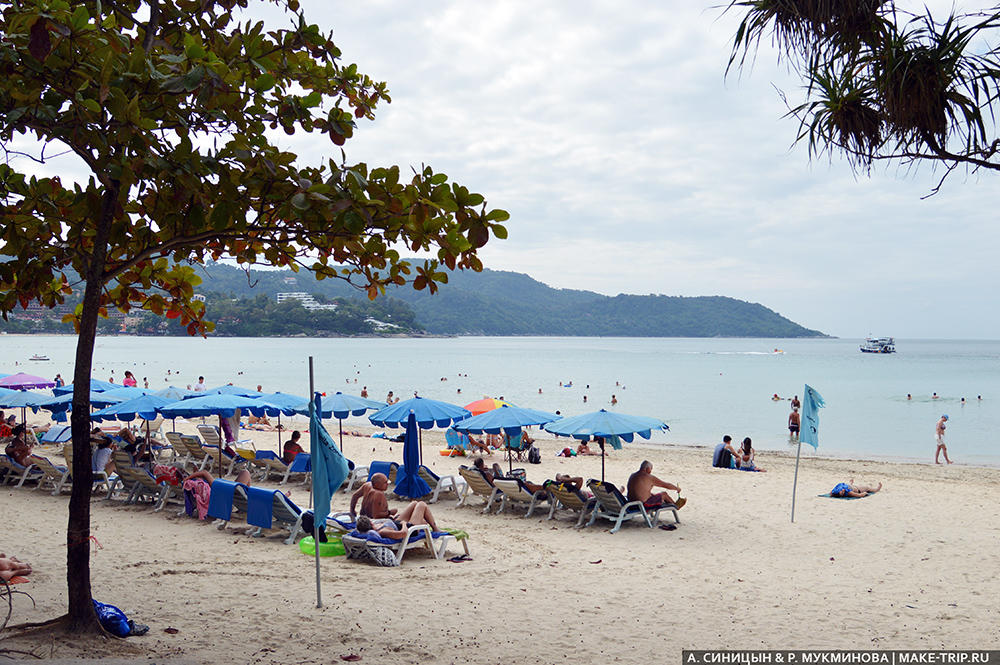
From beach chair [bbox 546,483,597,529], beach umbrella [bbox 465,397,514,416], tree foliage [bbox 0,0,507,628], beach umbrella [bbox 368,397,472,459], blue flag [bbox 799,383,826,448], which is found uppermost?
tree foliage [bbox 0,0,507,628]

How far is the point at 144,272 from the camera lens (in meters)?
5.38

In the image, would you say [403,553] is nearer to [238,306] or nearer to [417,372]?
[417,372]

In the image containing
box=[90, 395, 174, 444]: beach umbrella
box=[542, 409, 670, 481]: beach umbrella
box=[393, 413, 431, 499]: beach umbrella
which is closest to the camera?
box=[542, 409, 670, 481]: beach umbrella

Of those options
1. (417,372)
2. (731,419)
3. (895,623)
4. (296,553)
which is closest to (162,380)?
(417,372)

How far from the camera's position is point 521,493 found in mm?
10242

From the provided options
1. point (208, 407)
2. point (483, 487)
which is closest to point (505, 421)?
point (483, 487)

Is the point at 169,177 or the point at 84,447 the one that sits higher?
the point at 169,177

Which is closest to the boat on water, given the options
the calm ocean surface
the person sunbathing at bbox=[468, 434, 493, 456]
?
the calm ocean surface

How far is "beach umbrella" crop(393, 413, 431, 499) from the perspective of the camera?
1113cm

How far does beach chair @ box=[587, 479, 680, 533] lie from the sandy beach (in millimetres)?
188

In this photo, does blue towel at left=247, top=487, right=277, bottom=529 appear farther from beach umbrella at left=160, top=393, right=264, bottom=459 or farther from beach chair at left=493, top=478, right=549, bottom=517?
beach umbrella at left=160, top=393, right=264, bottom=459

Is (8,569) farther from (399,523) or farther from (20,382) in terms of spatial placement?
(20,382)

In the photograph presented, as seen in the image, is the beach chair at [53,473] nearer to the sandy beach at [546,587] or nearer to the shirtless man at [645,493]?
the sandy beach at [546,587]

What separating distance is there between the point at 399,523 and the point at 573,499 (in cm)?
277
